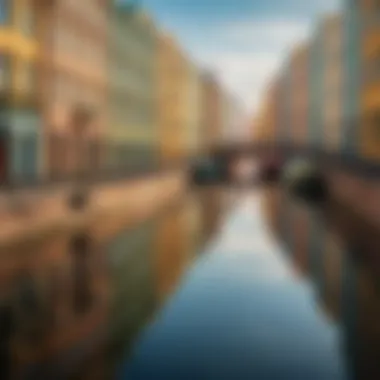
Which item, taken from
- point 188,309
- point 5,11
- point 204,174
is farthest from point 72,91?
point 204,174

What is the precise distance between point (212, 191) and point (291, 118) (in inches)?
1403

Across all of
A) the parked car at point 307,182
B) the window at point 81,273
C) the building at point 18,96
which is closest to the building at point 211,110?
the parked car at point 307,182

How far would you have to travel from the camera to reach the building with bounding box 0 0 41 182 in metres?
26.1

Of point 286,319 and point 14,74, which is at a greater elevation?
point 14,74

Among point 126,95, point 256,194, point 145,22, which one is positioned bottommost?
point 256,194

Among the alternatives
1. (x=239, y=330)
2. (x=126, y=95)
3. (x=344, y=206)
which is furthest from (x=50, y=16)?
(x=239, y=330)

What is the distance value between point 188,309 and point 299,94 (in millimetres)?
65805

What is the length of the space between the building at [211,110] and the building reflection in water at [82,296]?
67921mm

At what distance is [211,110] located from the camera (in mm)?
105312

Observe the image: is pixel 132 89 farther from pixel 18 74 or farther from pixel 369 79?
pixel 18 74

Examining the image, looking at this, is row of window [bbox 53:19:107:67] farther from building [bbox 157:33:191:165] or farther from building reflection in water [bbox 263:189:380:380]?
building [bbox 157:33:191:165]

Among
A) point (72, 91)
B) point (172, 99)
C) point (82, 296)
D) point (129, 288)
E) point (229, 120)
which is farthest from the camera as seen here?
point (229, 120)

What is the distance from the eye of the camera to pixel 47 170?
2962cm

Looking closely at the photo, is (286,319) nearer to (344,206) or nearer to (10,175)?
(10,175)
